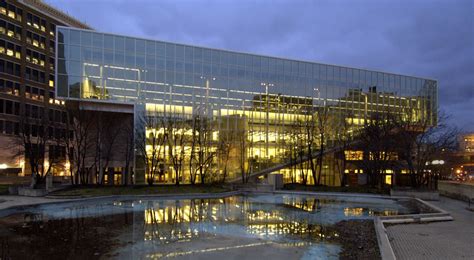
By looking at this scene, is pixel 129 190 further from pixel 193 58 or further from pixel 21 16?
pixel 21 16

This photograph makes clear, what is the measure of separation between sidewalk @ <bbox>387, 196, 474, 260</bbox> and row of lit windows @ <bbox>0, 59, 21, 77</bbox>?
283ft

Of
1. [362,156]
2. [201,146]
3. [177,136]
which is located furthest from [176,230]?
[362,156]

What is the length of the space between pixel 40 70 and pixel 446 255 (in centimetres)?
9816

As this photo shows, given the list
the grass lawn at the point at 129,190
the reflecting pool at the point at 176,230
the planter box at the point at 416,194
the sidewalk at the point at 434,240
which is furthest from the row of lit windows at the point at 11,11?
the sidewalk at the point at 434,240

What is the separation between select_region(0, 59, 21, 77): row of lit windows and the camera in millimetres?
81094

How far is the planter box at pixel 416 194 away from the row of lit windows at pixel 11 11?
86.0 meters

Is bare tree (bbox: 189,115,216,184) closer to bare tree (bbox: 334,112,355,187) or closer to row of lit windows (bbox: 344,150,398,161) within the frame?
bare tree (bbox: 334,112,355,187)

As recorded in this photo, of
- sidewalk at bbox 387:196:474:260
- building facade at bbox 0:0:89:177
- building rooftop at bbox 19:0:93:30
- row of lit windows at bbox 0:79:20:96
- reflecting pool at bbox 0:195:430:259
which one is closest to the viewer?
sidewalk at bbox 387:196:474:260

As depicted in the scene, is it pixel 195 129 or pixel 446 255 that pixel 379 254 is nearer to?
pixel 446 255

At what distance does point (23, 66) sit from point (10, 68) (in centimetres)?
414

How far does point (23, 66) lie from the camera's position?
8706cm

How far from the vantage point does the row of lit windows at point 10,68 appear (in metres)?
81.1

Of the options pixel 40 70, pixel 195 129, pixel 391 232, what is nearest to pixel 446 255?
pixel 391 232

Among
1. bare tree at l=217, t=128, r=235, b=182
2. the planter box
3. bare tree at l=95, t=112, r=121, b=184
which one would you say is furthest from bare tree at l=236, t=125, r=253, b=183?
the planter box
